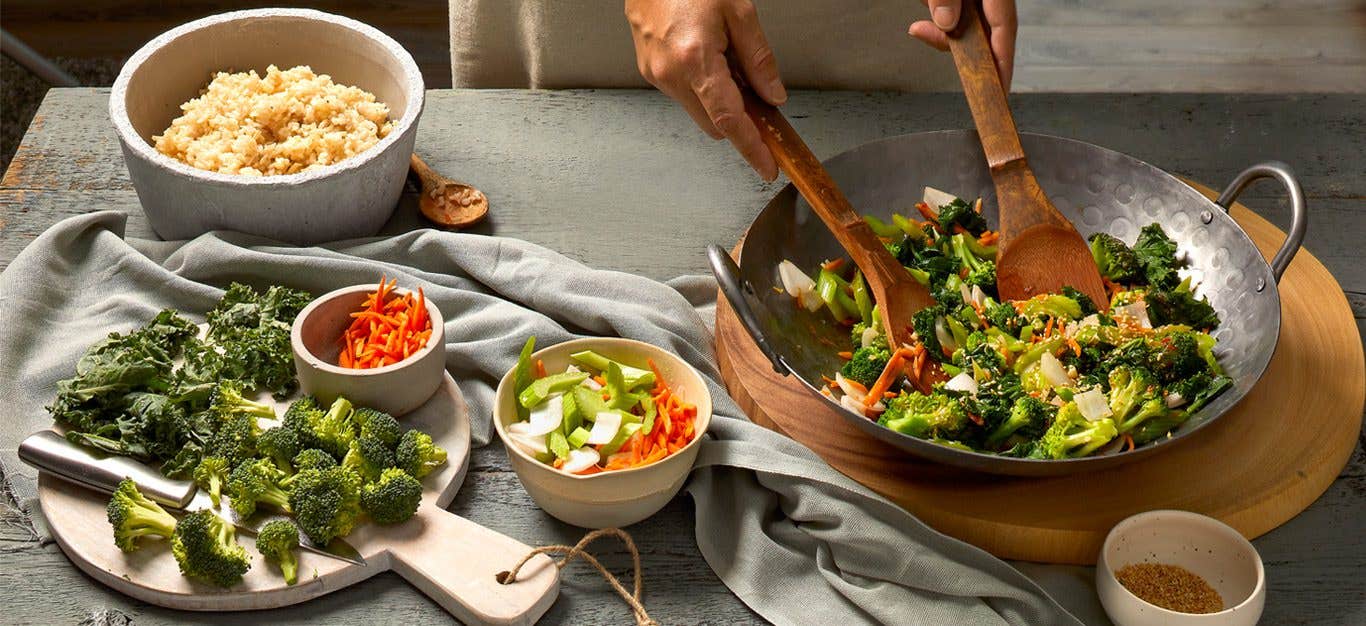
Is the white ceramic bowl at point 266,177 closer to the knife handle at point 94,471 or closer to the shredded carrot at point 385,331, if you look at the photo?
the shredded carrot at point 385,331

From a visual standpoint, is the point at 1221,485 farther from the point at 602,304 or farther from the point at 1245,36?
the point at 1245,36

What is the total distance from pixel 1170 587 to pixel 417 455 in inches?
44.1

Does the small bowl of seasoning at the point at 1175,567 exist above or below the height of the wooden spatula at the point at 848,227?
below

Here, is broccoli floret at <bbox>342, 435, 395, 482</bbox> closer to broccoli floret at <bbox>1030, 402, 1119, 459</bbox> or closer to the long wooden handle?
the long wooden handle

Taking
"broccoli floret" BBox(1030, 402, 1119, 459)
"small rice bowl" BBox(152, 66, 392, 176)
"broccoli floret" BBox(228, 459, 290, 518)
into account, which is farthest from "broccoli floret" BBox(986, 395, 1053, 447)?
"small rice bowl" BBox(152, 66, 392, 176)

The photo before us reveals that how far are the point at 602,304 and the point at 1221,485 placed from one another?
1057 millimetres

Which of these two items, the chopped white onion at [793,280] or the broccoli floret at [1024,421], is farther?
the chopped white onion at [793,280]

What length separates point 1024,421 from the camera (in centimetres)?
191

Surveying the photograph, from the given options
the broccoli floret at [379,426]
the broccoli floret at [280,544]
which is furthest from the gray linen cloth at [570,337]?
the broccoli floret at [280,544]

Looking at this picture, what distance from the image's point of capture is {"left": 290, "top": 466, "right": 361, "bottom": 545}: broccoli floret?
1.82m

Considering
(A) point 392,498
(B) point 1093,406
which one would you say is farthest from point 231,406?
(B) point 1093,406

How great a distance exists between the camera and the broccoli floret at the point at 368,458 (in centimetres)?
189

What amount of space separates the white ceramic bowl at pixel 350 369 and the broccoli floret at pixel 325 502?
0.19 meters

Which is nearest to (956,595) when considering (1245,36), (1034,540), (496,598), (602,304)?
(1034,540)
